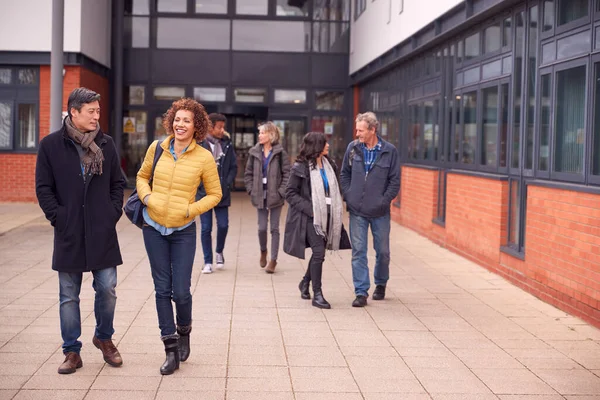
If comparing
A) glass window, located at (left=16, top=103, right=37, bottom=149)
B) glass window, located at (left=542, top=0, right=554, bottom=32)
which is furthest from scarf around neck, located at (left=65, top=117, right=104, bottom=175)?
glass window, located at (left=16, top=103, right=37, bottom=149)

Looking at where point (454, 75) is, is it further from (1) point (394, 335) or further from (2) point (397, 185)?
(1) point (394, 335)

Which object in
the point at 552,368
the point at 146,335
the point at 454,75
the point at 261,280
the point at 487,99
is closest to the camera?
the point at 552,368

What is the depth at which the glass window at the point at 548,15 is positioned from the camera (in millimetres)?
9141

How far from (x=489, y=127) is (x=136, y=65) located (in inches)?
553

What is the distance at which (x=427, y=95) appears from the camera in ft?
49.6

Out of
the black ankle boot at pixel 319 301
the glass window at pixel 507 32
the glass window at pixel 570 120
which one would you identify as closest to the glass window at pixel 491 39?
the glass window at pixel 507 32

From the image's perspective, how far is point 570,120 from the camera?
8617 mm

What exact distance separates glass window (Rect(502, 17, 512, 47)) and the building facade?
2 cm

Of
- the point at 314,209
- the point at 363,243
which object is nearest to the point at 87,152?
the point at 314,209

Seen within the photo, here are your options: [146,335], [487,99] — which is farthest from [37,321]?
[487,99]

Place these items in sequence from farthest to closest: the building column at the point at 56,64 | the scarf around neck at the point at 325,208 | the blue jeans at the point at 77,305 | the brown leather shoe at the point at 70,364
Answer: the building column at the point at 56,64
the scarf around neck at the point at 325,208
the blue jeans at the point at 77,305
the brown leather shoe at the point at 70,364

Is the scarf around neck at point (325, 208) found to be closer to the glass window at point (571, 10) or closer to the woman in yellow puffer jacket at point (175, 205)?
the woman in yellow puffer jacket at point (175, 205)

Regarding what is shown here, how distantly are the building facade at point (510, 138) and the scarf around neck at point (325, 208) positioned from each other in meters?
2.05

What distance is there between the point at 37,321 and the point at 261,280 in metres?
2.94
